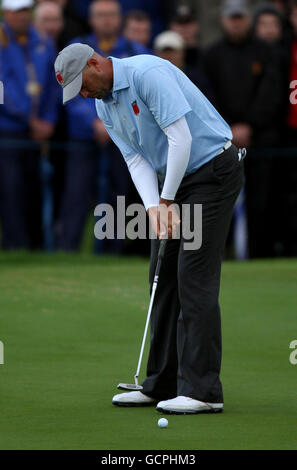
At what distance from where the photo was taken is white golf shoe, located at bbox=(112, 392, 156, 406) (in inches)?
248

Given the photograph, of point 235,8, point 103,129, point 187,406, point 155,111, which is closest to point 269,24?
point 235,8

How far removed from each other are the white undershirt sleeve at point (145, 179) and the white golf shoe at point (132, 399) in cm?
103

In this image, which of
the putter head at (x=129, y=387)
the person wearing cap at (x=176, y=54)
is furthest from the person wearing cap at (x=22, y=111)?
the putter head at (x=129, y=387)

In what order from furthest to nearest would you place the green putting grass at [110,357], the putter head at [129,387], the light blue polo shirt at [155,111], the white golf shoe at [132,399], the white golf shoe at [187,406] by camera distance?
the putter head at [129,387] → the white golf shoe at [132,399] → the white golf shoe at [187,406] → the light blue polo shirt at [155,111] → the green putting grass at [110,357]

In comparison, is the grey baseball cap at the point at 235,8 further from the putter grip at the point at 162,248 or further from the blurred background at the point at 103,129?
the putter grip at the point at 162,248

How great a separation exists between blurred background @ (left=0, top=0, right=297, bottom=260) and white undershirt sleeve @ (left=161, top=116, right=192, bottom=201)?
21.5 feet

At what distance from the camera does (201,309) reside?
6.05m

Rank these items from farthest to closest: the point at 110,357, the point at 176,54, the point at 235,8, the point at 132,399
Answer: the point at 235,8, the point at 176,54, the point at 110,357, the point at 132,399

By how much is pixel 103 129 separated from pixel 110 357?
16.9 feet

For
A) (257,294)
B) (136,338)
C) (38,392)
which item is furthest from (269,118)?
(38,392)

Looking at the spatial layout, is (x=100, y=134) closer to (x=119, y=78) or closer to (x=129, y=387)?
(x=129, y=387)

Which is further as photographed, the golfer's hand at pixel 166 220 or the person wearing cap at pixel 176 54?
the person wearing cap at pixel 176 54

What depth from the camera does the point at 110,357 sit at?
300 inches

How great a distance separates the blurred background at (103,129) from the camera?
1236 centimetres
